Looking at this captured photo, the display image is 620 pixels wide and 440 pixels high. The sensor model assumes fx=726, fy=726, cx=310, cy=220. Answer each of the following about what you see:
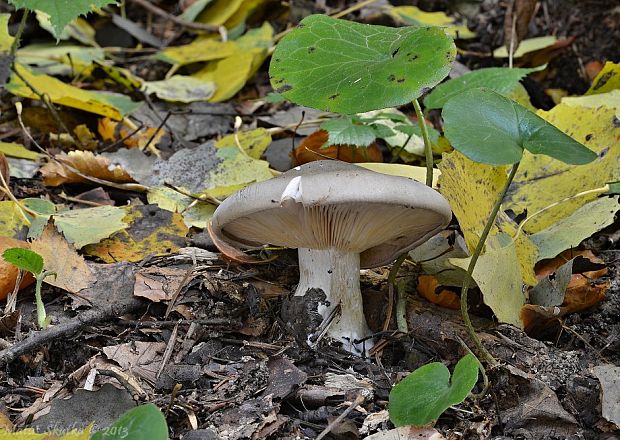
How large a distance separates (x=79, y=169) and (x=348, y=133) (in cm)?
113

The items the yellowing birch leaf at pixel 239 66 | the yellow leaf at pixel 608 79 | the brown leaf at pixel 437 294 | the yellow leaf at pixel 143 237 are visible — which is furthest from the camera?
the yellowing birch leaf at pixel 239 66

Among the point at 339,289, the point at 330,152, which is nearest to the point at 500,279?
the point at 339,289

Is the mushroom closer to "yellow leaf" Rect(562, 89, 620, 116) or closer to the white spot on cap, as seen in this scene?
the white spot on cap

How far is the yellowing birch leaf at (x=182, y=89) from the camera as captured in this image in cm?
388

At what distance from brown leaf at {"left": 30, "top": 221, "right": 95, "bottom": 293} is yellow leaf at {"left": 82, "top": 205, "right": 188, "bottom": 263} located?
0.17 meters

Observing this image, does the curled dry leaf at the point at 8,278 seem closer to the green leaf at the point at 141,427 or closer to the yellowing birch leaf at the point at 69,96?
the green leaf at the point at 141,427

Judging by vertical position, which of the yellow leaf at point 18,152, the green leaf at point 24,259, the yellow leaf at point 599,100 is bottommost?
the yellow leaf at point 18,152

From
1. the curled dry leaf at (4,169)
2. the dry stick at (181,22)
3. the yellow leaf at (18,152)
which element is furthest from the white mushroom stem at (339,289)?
the dry stick at (181,22)

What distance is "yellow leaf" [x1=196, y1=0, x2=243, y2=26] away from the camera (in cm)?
477

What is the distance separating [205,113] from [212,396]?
7.00 ft

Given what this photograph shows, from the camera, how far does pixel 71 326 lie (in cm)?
194

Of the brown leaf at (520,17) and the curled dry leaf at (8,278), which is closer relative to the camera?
the curled dry leaf at (8,278)

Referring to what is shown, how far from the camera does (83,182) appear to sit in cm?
295

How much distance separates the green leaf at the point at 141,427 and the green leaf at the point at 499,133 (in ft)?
2.82
